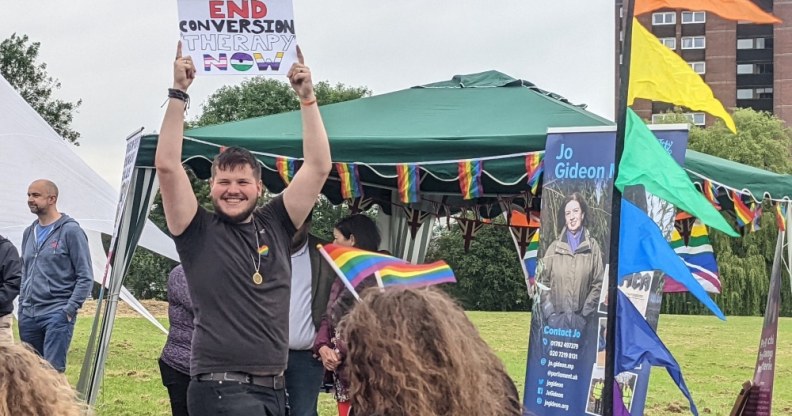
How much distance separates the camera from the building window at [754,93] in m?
76.1

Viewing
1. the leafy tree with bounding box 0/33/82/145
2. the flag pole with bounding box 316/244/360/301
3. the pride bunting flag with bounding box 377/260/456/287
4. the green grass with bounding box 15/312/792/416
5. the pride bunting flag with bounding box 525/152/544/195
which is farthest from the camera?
the leafy tree with bounding box 0/33/82/145

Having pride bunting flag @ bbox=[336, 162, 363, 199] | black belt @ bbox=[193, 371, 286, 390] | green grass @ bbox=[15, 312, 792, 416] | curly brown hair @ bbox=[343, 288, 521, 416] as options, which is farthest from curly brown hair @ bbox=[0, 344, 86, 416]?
green grass @ bbox=[15, 312, 792, 416]

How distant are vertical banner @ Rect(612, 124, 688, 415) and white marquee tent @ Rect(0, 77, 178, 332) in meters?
7.14

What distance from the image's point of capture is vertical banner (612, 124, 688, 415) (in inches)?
242

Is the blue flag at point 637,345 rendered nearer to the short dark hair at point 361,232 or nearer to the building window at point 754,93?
the short dark hair at point 361,232

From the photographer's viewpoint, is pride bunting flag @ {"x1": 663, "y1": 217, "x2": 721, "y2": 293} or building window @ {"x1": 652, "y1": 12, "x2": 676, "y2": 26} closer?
pride bunting flag @ {"x1": 663, "y1": 217, "x2": 721, "y2": 293}

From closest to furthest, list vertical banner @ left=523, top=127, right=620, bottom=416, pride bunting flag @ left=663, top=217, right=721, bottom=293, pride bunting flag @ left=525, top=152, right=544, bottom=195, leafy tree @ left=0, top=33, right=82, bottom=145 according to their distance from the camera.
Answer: vertical banner @ left=523, top=127, right=620, bottom=416, pride bunting flag @ left=525, top=152, right=544, bottom=195, pride bunting flag @ left=663, top=217, right=721, bottom=293, leafy tree @ left=0, top=33, right=82, bottom=145

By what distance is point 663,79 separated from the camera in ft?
16.5

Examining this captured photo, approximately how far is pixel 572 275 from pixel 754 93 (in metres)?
75.1

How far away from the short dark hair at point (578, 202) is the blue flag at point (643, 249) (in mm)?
1335

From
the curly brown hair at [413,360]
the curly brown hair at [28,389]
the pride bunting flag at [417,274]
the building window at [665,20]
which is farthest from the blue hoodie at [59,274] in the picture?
the building window at [665,20]

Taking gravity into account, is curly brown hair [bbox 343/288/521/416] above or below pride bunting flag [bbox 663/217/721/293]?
below

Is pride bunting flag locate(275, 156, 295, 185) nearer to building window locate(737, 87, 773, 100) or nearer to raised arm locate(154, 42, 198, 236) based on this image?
raised arm locate(154, 42, 198, 236)

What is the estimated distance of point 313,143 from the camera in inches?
162
